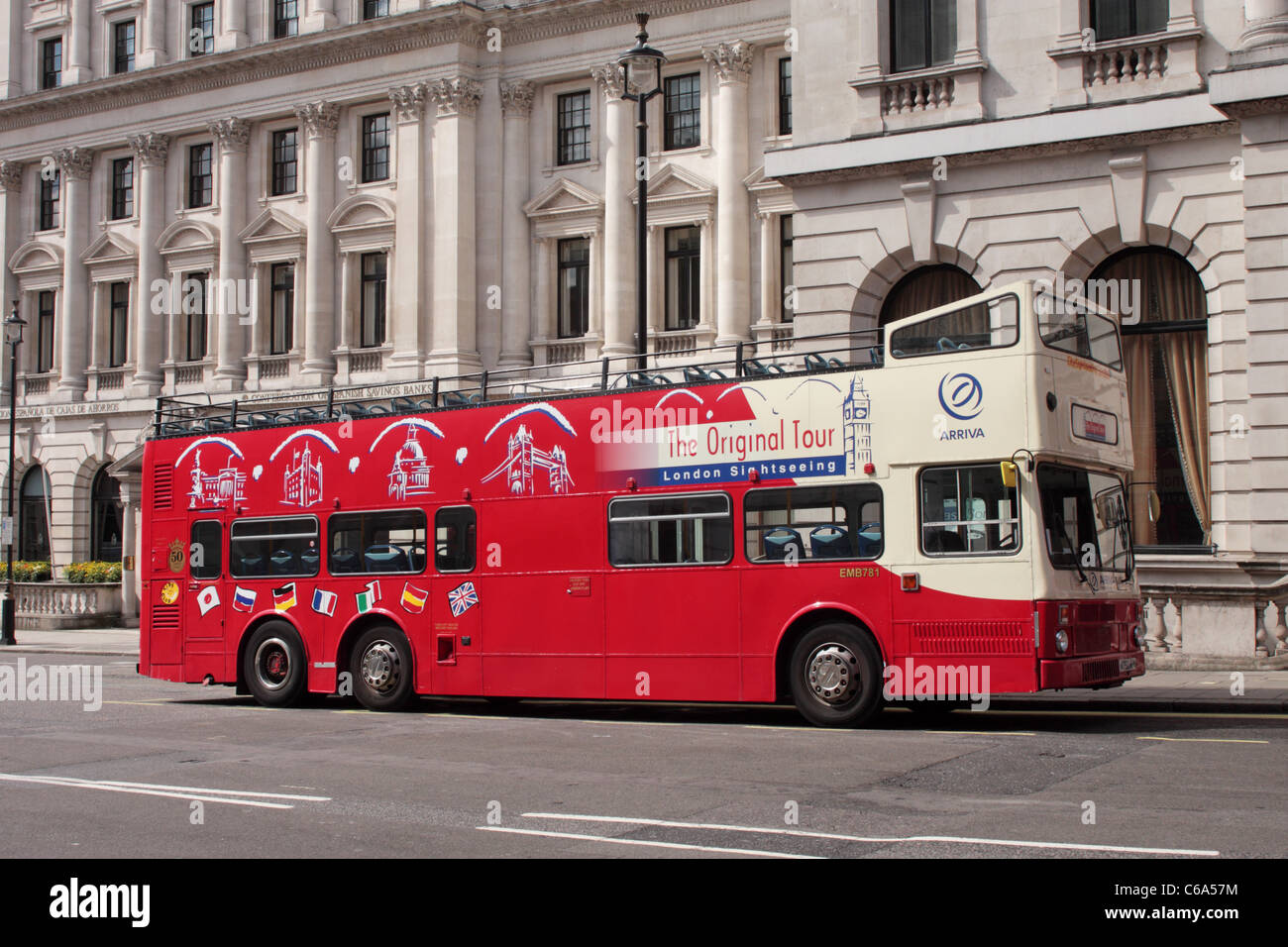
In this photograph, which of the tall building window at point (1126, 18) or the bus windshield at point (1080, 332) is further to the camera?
the tall building window at point (1126, 18)

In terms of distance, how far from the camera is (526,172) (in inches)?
1612

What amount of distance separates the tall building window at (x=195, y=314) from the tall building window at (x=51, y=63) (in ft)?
30.0

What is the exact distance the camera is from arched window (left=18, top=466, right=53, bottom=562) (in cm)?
4881

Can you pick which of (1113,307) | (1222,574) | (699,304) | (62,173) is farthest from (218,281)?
(1222,574)

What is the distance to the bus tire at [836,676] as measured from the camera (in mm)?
14070

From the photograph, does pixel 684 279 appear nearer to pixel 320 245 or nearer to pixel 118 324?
pixel 320 245

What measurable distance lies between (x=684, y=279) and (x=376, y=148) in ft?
34.9

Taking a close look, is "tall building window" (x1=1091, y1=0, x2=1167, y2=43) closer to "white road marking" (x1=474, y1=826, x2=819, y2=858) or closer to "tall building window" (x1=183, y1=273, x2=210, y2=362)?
"white road marking" (x1=474, y1=826, x2=819, y2=858)

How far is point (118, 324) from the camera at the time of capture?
1896 inches

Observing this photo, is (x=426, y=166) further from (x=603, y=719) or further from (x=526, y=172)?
(x=603, y=719)

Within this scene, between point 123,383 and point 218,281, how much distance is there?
531 centimetres

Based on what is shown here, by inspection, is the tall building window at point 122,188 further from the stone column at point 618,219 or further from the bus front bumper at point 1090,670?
the bus front bumper at point 1090,670

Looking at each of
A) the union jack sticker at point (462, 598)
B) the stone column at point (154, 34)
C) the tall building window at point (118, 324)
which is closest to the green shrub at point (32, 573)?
the tall building window at point (118, 324)

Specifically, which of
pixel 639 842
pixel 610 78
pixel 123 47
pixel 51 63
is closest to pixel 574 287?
pixel 610 78
